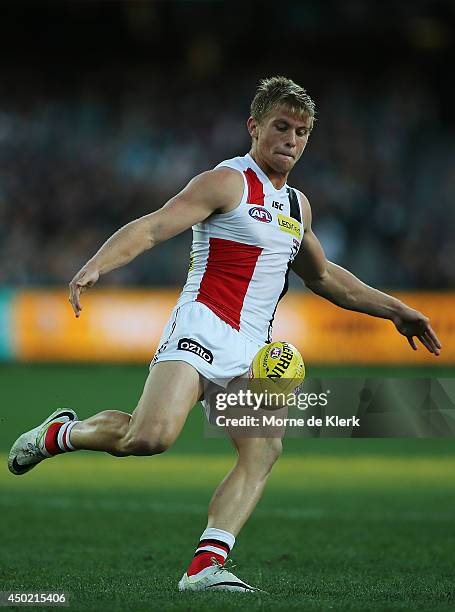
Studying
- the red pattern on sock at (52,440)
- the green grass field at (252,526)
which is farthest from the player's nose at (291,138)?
the green grass field at (252,526)

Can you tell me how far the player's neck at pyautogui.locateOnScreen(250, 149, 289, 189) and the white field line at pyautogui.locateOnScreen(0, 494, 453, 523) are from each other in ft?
10.6

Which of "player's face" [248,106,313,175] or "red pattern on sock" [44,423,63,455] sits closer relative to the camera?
"player's face" [248,106,313,175]

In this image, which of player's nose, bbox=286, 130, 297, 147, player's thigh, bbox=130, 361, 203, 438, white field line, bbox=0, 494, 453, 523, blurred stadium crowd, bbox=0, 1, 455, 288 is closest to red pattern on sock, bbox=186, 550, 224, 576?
player's thigh, bbox=130, 361, 203, 438

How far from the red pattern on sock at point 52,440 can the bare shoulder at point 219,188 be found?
58.2 inches

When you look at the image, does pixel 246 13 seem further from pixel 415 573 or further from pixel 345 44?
pixel 415 573

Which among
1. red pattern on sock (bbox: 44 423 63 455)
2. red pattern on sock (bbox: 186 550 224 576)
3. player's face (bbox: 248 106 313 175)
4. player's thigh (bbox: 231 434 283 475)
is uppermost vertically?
player's face (bbox: 248 106 313 175)

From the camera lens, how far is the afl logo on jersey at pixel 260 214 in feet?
20.3

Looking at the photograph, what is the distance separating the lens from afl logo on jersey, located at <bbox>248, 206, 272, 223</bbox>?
6.20 meters

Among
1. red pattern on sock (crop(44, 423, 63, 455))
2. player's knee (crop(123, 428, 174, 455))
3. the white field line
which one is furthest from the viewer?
the white field line

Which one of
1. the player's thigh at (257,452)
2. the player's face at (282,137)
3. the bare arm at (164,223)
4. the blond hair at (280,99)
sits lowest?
the player's thigh at (257,452)

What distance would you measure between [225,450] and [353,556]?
5431mm

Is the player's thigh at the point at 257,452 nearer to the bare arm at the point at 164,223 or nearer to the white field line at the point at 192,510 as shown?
the bare arm at the point at 164,223

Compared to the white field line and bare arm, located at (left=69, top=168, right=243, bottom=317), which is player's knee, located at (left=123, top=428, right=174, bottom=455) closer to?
bare arm, located at (left=69, top=168, right=243, bottom=317)

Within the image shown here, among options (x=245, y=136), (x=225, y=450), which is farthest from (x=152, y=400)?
(x=245, y=136)
